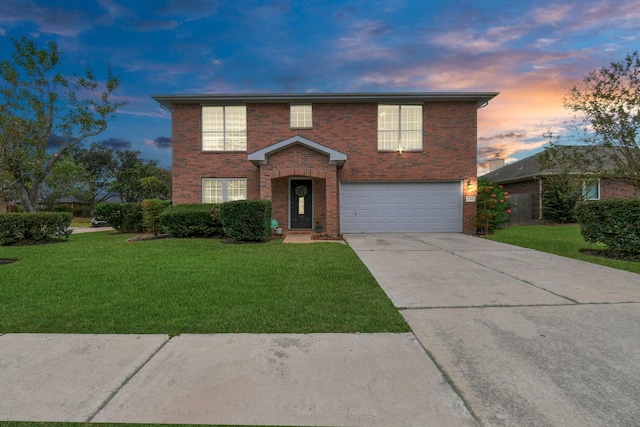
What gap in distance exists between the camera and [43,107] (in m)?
12.6

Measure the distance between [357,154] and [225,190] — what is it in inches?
240

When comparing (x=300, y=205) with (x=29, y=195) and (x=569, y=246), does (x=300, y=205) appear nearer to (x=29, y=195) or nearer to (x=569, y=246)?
(x=569, y=246)

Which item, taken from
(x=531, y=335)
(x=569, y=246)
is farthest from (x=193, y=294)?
(x=569, y=246)

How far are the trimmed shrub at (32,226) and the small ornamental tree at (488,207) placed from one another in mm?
16277

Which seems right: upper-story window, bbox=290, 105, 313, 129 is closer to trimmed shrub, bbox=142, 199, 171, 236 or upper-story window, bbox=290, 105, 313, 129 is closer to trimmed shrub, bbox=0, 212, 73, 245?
trimmed shrub, bbox=142, 199, 171, 236

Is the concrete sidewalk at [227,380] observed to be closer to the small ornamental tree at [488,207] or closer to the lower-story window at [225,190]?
the lower-story window at [225,190]

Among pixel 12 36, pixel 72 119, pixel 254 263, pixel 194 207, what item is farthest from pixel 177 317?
pixel 12 36

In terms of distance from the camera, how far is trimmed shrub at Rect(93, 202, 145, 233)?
549 inches

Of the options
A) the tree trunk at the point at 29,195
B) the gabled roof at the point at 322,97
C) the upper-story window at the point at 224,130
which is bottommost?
the tree trunk at the point at 29,195

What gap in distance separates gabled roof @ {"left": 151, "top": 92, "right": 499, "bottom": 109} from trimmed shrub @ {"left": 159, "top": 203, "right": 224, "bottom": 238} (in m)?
5.12

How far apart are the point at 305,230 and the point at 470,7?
33.7ft

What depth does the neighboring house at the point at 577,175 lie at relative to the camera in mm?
10055

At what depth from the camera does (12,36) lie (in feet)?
39.1

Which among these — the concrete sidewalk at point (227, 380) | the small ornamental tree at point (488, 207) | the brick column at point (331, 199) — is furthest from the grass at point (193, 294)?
the small ornamental tree at point (488, 207)
